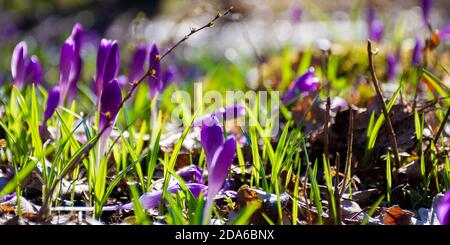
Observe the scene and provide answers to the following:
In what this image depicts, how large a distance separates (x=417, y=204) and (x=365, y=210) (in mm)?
195

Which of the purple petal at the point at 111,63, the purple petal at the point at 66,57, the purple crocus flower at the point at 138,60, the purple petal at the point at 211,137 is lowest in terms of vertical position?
the purple petal at the point at 211,137

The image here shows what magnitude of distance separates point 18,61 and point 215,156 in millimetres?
979

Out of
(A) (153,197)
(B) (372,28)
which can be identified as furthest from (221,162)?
(B) (372,28)

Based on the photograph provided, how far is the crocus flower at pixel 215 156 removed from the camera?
145cm

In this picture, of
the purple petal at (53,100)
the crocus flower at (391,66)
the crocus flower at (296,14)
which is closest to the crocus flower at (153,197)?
the purple petal at (53,100)

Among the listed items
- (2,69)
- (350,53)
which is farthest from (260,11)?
(350,53)

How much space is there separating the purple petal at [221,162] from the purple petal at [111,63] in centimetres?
48

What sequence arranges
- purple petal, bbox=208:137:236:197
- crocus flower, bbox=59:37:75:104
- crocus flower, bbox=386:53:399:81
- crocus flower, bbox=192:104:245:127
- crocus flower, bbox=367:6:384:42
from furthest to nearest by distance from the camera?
crocus flower, bbox=367:6:384:42 < crocus flower, bbox=386:53:399:81 < crocus flower, bbox=192:104:245:127 < crocus flower, bbox=59:37:75:104 < purple petal, bbox=208:137:236:197

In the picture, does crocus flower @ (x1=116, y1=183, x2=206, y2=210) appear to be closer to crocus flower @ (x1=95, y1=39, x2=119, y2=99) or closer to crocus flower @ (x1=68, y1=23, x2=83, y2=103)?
crocus flower @ (x1=95, y1=39, x2=119, y2=99)

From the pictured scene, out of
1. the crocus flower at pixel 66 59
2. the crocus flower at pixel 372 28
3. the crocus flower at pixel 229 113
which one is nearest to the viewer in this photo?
the crocus flower at pixel 66 59

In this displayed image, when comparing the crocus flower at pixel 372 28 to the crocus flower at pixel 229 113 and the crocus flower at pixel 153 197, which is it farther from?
the crocus flower at pixel 153 197

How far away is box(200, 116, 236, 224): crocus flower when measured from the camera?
145 cm

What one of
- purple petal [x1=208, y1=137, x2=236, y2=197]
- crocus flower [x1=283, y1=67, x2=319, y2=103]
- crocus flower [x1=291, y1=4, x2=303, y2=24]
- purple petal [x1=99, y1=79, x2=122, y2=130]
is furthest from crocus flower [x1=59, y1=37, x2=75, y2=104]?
crocus flower [x1=291, y1=4, x2=303, y2=24]
